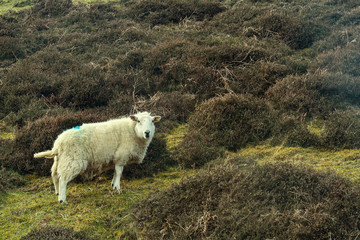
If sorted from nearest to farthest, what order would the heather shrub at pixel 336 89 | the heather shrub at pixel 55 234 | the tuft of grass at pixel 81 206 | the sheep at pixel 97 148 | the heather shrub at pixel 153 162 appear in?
the heather shrub at pixel 55 234 → the tuft of grass at pixel 81 206 → the sheep at pixel 97 148 → the heather shrub at pixel 153 162 → the heather shrub at pixel 336 89

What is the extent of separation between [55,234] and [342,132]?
19.5 ft

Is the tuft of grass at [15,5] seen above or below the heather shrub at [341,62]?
above

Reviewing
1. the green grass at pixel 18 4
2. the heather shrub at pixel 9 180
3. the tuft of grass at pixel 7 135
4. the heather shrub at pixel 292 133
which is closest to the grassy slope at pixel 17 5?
the green grass at pixel 18 4

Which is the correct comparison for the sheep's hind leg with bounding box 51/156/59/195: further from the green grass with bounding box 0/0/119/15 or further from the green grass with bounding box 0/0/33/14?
the green grass with bounding box 0/0/33/14

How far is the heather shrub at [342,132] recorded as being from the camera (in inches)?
284

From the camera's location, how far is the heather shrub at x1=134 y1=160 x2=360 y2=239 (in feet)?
13.7

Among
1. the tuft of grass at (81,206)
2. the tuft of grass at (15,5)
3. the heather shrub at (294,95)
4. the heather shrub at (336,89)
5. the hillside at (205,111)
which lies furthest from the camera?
the tuft of grass at (15,5)

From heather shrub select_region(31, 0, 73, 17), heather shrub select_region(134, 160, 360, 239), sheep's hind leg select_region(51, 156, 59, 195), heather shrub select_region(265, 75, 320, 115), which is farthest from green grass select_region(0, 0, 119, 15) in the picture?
heather shrub select_region(134, 160, 360, 239)

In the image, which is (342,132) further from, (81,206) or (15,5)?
(15,5)

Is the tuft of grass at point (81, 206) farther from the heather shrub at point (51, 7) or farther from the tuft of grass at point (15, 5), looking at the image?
the tuft of grass at point (15, 5)

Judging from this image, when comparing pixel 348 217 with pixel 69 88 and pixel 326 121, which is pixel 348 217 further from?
pixel 69 88

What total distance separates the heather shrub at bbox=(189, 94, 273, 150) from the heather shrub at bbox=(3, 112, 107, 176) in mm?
2607

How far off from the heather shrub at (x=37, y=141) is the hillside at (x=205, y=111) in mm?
27

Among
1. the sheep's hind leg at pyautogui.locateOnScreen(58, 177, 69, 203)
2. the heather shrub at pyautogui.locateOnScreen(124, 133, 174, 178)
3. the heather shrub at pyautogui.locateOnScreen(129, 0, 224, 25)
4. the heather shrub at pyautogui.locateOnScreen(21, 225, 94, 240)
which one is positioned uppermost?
the heather shrub at pyautogui.locateOnScreen(129, 0, 224, 25)
